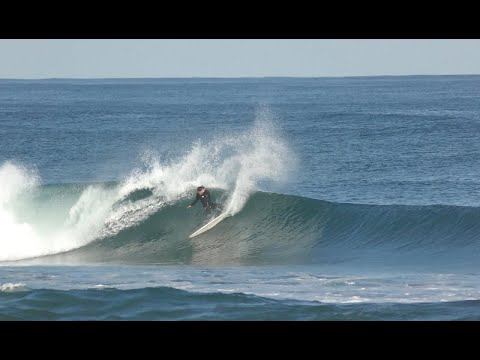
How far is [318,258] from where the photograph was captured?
19.0m

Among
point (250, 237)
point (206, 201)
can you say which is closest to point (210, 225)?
point (206, 201)

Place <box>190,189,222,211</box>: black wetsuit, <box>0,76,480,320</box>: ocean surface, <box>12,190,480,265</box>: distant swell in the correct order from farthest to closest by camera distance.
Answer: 1. <box>190,189,222,211</box>: black wetsuit
2. <box>12,190,480,265</box>: distant swell
3. <box>0,76,480,320</box>: ocean surface

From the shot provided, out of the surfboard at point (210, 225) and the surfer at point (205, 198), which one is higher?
the surfer at point (205, 198)

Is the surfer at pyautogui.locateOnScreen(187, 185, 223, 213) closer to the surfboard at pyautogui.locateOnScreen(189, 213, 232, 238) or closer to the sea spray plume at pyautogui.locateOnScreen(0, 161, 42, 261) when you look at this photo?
the surfboard at pyautogui.locateOnScreen(189, 213, 232, 238)

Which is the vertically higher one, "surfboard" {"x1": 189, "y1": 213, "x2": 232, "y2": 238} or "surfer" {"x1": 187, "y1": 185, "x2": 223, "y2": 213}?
"surfer" {"x1": 187, "y1": 185, "x2": 223, "y2": 213}

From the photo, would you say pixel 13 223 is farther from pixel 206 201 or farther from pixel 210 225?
pixel 206 201

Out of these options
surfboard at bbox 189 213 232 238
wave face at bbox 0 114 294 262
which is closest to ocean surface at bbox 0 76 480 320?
wave face at bbox 0 114 294 262

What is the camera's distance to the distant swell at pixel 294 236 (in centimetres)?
1898

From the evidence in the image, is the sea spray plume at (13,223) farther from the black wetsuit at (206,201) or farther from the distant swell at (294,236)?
the black wetsuit at (206,201)

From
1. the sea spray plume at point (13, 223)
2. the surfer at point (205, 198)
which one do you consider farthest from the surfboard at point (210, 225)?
the sea spray plume at point (13, 223)

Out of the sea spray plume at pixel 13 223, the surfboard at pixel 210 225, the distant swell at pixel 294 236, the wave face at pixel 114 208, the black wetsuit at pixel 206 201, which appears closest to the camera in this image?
the distant swell at pixel 294 236

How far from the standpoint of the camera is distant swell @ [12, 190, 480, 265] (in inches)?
747
